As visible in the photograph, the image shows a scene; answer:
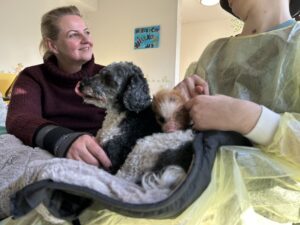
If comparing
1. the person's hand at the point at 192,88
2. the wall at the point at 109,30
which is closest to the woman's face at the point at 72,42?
the person's hand at the point at 192,88

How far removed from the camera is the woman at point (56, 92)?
0.76 m

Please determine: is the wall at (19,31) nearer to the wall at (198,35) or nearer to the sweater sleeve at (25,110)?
the sweater sleeve at (25,110)

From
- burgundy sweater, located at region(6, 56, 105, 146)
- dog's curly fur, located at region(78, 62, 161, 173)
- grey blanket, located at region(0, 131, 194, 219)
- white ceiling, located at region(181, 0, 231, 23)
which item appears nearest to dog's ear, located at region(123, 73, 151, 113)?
dog's curly fur, located at region(78, 62, 161, 173)

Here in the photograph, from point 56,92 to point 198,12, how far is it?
353cm

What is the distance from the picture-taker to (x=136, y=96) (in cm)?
69

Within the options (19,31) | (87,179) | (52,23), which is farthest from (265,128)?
(19,31)

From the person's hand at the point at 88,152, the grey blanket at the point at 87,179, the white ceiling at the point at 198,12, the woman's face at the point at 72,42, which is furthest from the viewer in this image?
the white ceiling at the point at 198,12

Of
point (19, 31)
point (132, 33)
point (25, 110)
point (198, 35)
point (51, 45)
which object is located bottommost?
point (198, 35)

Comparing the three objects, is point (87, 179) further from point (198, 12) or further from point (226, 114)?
point (198, 12)

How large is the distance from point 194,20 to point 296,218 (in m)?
4.21

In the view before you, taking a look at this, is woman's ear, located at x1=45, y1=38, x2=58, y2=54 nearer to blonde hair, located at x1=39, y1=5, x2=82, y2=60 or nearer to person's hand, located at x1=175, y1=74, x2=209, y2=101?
blonde hair, located at x1=39, y1=5, x2=82, y2=60

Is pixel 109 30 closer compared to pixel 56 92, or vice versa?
pixel 56 92

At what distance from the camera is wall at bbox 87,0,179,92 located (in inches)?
126

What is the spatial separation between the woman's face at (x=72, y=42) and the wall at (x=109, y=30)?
1.43 meters
